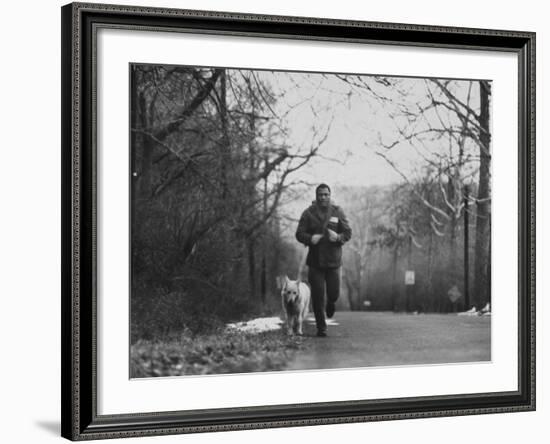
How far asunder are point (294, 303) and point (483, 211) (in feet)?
4.60

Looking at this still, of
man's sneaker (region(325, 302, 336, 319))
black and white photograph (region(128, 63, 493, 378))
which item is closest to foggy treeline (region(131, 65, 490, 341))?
black and white photograph (region(128, 63, 493, 378))

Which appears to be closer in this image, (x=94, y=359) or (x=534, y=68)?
(x=94, y=359)

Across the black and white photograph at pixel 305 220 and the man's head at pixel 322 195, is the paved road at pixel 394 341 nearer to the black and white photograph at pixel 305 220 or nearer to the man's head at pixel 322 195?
the black and white photograph at pixel 305 220

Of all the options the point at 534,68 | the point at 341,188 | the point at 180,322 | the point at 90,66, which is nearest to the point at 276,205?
the point at 341,188

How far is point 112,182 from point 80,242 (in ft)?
1.27

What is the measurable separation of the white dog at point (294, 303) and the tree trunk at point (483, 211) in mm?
1167

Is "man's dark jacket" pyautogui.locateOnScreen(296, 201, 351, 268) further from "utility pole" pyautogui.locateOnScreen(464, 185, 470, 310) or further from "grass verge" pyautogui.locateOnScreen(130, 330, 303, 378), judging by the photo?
"utility pole" pyautogui.locateOnScreen(464, 185, 470, 310)

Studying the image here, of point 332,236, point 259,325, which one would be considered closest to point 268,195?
point 332,236

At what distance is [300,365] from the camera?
24.3ft

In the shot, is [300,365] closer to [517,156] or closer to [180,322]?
[180,322]

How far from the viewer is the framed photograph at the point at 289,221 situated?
698cm

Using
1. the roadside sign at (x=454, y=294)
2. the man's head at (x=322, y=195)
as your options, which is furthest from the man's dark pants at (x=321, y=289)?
the roadside sign at (x=454, y=294)

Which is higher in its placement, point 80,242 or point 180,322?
point 80,242

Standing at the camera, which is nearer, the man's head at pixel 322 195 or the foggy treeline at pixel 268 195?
the foggy treeline at pixel 268 195
